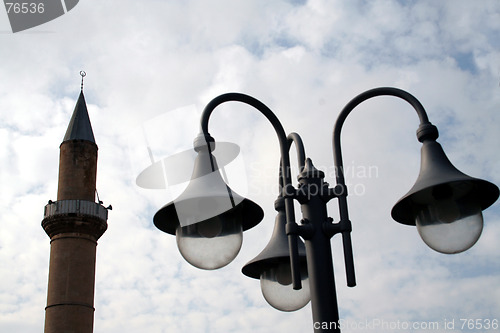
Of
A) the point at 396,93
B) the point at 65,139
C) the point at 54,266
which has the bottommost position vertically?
the point at 396,93

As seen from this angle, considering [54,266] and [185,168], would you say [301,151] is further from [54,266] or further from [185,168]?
[54,266]

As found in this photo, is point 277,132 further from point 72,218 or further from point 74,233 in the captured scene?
point 74,233

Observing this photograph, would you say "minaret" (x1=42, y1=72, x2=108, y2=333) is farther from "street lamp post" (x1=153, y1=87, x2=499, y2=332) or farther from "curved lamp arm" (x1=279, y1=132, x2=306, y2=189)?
"curved lamp arm" (x1=279, y1=132, x2=306, y2=189)

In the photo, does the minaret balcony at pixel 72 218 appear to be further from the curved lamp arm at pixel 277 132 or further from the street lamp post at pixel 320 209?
the curved lamp arm at pixel 277 132

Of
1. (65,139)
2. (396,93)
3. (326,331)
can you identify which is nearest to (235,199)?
(326,331)

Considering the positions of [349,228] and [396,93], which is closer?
[349,228]

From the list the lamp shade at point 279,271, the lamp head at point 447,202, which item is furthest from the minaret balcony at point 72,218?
the lamp head at point 447,202

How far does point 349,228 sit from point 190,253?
1232 millimetres

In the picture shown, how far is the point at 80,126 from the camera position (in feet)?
87.2

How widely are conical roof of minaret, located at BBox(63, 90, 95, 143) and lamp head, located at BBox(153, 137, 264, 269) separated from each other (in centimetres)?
2254

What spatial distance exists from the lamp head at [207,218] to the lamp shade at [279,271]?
0.65 m

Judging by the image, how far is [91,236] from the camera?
81.9 feet

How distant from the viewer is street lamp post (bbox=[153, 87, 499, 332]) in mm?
4227

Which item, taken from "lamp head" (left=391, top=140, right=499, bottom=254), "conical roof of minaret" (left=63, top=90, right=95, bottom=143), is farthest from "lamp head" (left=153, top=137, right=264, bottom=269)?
"conical roof of minaret" (left=63, top=90, right=95, bottom=143)
